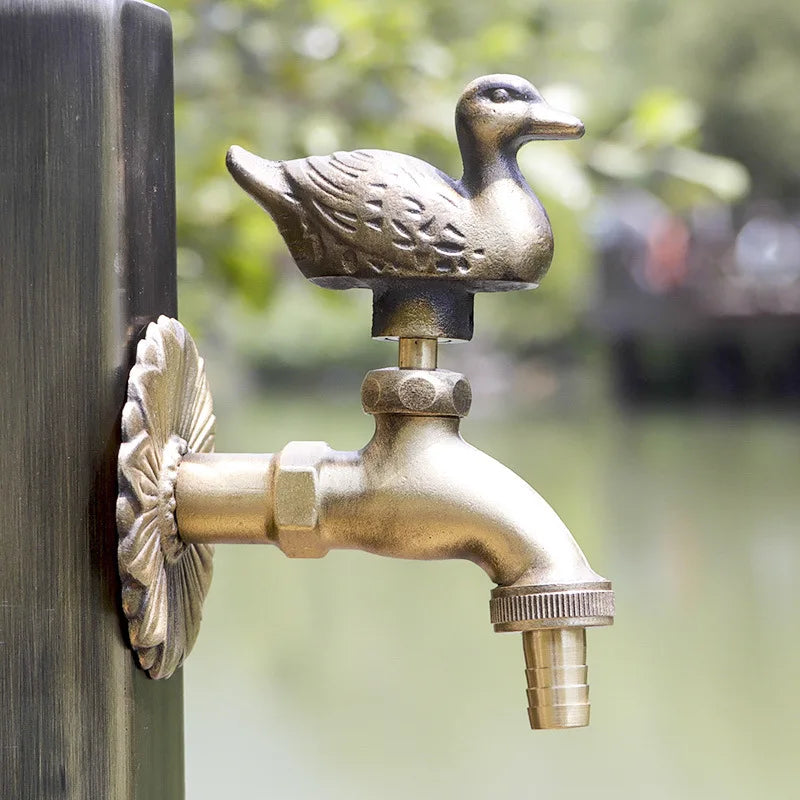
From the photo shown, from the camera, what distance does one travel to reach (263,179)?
0.39 m

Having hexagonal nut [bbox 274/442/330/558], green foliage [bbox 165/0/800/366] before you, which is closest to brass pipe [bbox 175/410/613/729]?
hexagonal nut [bbox 274/442/330/558]

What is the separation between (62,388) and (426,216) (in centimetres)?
12

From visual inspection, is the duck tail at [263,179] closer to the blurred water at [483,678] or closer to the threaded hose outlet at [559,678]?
the threaded hose outlet at [559,678]

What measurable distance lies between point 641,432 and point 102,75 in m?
4.04

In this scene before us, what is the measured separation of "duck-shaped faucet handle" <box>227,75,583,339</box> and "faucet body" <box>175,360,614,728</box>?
0.08ft

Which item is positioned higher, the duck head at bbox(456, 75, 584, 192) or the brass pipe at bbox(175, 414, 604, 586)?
the duck head at bbox(456, 75, 584, 192)

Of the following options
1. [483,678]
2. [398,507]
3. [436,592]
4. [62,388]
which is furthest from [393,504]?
[436,592]

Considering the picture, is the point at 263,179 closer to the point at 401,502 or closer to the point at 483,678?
the point at 401,502

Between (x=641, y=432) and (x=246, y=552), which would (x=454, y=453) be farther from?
(x=641, y=432)

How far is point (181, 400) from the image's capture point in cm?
40

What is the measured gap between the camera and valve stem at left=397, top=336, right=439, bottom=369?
39cm

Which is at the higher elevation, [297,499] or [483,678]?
[297,499]

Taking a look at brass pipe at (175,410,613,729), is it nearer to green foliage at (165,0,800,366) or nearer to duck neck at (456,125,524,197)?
duck neck at (456,125,524,197)

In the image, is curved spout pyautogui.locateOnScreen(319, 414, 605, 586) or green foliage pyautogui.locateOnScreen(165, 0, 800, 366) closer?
curved spout pyautogui.locateOnScreen(319, 414, 605, 586)
